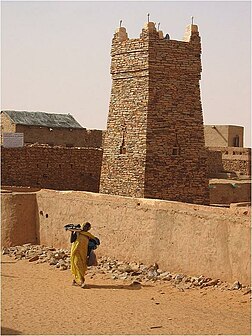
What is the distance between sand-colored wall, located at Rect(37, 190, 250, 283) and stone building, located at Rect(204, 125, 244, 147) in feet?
89.6

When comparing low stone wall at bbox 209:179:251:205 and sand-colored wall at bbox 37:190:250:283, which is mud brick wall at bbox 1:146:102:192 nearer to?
low stone wall at bbox 209:179:251:205

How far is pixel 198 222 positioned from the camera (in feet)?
36.7

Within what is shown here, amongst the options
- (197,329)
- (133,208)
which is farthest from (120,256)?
(197,329)

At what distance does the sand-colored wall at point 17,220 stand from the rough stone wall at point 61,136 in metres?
17.5

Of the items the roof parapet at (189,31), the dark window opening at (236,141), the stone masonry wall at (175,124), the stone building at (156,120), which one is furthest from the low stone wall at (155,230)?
the dark window opening at (236,141)

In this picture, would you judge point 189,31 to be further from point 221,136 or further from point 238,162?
point 221,136

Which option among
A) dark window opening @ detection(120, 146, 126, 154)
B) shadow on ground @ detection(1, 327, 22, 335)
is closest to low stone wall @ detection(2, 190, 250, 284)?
dark window opening @ detection(120, 146, 126, 154)

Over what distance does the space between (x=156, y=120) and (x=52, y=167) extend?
4.16m

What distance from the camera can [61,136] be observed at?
33594 millimetres

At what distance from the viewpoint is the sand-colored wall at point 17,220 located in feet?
A: 48.2

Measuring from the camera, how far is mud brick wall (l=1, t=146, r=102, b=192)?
19.1m

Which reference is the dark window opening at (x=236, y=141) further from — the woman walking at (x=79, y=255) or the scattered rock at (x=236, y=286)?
the scattered rock at (x=236, y=286)

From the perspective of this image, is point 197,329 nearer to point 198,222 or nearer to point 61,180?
point 198,222

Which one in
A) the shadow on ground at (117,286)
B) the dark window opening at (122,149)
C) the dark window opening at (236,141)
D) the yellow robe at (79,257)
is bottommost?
the shadow on ground at (117,286)
